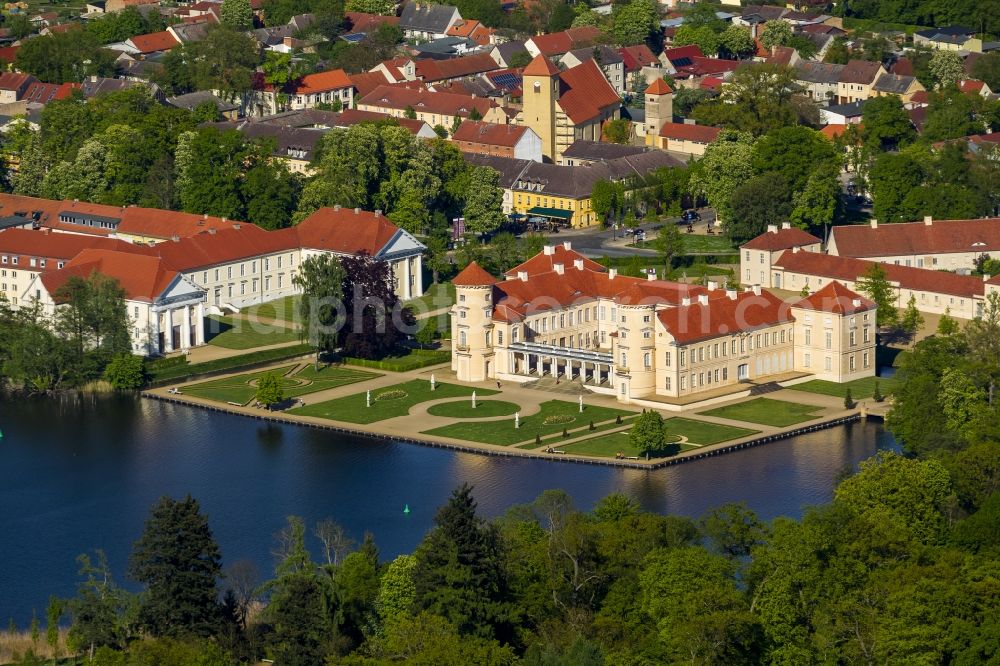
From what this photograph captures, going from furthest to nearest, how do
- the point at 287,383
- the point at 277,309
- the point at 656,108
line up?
the point at 656,108
the point at 277,309
the point at 287,383

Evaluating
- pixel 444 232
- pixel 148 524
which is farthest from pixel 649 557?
pixel 444 232

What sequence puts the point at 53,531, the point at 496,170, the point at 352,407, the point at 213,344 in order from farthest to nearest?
the point at 496,170
the point at 213,344
the point at 352,407
the point at 53,531

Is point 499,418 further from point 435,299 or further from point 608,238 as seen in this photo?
point 608,238

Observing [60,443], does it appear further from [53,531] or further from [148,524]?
[148,524]

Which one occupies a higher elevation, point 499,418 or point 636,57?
point 636,57

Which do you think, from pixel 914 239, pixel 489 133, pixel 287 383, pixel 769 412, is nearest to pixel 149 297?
pixel 287 383

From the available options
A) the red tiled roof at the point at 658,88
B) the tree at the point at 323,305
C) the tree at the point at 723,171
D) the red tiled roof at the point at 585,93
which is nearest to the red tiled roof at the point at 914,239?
the tree at the point at 723,171
